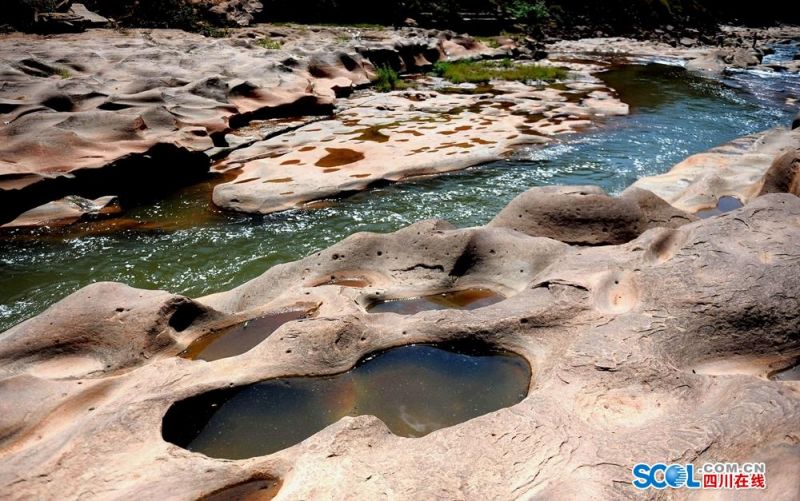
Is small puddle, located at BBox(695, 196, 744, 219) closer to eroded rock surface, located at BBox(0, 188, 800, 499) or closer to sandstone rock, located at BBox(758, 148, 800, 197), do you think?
sandstone rock, located at BBox(758, 148, 800, 197)

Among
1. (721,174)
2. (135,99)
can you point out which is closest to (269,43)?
(135,99)

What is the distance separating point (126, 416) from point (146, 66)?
12042 millimetres

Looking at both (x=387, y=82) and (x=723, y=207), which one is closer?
(x=723, y=207)

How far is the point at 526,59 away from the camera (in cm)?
2281

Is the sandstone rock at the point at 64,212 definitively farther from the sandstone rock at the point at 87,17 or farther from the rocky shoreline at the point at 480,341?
the sandstone rock at the point at 87,17

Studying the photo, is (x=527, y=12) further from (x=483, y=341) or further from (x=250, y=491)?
(x=250, y=491)

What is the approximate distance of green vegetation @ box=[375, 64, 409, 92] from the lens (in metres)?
16.9

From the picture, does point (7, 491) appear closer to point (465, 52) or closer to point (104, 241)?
point (104, 241)

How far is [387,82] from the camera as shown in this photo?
674 inches

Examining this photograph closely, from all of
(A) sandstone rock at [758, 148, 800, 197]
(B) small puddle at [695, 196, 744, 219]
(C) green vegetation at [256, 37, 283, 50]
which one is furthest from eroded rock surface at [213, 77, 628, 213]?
(C) green vegetation at [256, 37, 283, 50]

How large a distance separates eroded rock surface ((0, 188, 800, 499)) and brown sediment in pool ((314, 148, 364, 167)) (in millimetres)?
4491

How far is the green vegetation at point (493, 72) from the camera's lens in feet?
58.5

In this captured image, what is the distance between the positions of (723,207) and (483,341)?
544 cm

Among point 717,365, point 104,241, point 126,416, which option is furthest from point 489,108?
point 126,416
